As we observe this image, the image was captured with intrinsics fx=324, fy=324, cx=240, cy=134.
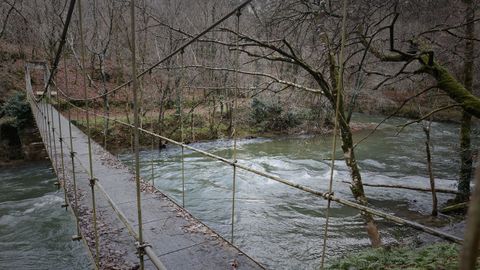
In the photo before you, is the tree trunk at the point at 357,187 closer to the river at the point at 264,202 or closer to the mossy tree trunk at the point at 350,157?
the mossy tree trunk at the point at 350,157

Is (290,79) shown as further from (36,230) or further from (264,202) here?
(36,230)

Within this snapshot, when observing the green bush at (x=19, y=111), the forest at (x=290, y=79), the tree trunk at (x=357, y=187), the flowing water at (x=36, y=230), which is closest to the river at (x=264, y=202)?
the flowing water at (x=36, y=230)

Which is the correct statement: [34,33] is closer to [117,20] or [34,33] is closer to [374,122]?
[117,20]

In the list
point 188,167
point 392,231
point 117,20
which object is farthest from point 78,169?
point 117,20

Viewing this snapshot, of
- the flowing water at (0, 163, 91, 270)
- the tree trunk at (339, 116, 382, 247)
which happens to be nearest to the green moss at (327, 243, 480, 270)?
the tree trunk at (339, 116, 382, 247)

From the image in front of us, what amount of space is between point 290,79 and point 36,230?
546 cm

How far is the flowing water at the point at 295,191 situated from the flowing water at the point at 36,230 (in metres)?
2.04

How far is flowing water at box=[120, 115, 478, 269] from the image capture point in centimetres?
497

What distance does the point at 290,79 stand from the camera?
6.71 meters

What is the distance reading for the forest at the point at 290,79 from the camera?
10.9 feet

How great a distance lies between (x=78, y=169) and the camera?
5.51m

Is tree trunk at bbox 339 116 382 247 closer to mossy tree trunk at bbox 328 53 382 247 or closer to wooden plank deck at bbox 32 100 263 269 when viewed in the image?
Result: mossy tree trunk at bbox 328 53 382 247

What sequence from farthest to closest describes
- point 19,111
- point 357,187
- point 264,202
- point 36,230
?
point 19,111
point 264,202
point 36,230
point 357,187

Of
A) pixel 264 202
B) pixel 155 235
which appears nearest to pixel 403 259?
pixel 155 235
